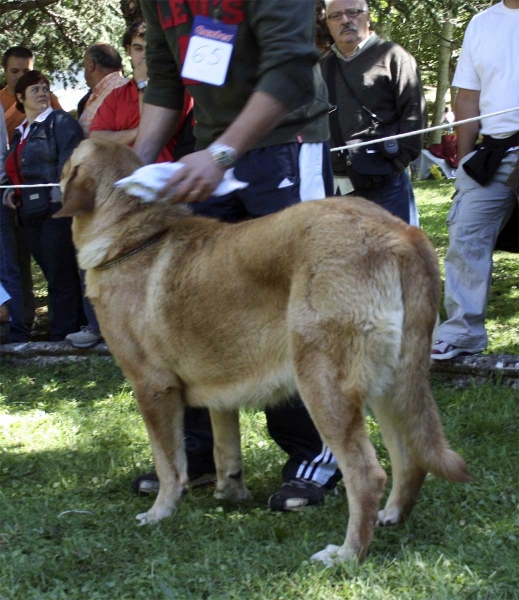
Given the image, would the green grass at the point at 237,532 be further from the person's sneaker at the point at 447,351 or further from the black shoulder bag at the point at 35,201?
the black shoulder bag at the point at 35,201

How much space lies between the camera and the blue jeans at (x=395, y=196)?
20.1 ft

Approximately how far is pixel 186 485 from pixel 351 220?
1.47m

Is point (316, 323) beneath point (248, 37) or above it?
beneath

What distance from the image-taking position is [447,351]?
18.6 ft

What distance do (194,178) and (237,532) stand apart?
1472mm

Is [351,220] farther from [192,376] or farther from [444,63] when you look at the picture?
[444,63]

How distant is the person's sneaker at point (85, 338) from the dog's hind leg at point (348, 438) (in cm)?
398

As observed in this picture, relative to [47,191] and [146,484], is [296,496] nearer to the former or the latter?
[146,484]

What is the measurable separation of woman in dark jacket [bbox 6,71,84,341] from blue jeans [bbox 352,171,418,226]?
8.17 feet

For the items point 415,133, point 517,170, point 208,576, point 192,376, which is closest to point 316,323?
point 192,376

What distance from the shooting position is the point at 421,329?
10.1 ft

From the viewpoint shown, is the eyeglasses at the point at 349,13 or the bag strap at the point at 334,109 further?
the bag strap at the point at 334,109

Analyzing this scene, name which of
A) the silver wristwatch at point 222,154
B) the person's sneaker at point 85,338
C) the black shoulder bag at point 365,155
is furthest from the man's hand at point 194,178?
the person's sneaker at point 85,338

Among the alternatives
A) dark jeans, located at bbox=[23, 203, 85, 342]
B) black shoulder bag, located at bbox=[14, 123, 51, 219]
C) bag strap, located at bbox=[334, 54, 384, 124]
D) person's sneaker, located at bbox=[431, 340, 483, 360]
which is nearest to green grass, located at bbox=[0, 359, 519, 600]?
person's sneaker, located at bbox=[431, 340, 483, 360]
